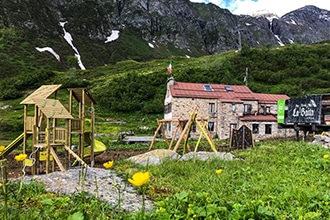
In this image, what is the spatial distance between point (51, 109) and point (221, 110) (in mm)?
25832

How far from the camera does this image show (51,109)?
1247cm

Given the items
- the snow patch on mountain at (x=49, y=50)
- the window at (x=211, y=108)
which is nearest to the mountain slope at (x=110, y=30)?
the snow patch on mountain at (x=49, y=50)

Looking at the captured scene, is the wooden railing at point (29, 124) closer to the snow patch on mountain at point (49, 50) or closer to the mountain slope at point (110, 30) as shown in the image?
the mountain slope at point (110, 30)

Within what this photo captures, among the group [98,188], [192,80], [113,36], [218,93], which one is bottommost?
[98,188]

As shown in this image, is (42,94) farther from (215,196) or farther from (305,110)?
(305,110)

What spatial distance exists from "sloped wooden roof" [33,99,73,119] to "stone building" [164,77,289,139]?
23.0 metres

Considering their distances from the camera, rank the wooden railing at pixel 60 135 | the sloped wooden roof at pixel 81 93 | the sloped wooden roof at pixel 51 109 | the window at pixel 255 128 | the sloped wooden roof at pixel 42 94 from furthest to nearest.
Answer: the window at pixel 255 128, the sloped wooden roof at pixel 81 93, the sloped wooden roof at pixel 42 94, the wooden railing at pixel 60 135, the sloped wooden roof at pixel 51 109

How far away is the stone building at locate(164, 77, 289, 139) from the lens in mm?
35500

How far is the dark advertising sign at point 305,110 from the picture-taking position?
51.4 feet

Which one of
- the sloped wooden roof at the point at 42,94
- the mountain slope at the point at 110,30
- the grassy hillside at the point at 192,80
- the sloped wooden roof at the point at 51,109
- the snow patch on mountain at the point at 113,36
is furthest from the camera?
the snow patch on mountain at the point at 113,36

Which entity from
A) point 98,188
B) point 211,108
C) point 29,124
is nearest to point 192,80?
point 211,108

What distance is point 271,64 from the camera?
6769cm

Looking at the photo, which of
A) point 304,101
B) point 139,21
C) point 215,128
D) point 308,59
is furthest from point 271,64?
point 139,21

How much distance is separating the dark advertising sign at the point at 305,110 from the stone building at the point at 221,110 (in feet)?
54.5
